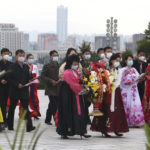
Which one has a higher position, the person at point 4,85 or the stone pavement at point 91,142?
the person at point 4,85

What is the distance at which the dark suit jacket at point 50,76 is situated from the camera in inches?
436

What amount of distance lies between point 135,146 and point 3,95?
147 inches

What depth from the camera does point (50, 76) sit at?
1134 cm

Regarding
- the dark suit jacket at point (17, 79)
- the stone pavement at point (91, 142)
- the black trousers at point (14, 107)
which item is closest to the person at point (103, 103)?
the stone pavement at point (91, 142)

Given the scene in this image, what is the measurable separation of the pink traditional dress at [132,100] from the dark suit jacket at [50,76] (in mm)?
1449

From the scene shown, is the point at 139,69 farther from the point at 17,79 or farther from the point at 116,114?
the point at 17,79

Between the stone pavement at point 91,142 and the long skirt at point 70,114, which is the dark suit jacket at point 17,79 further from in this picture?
the long skirt at point 70,114

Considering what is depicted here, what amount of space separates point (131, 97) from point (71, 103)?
282 cm

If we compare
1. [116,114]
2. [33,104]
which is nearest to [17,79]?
[116,114]

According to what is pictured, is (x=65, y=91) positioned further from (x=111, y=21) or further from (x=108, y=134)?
(x=111, y=21)

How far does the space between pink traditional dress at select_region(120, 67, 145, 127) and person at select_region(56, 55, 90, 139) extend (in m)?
2.43

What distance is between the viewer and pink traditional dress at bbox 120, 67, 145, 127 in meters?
10.9

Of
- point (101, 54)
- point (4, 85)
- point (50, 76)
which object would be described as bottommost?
point (4, 85)

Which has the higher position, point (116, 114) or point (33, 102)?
point (116, 114)
